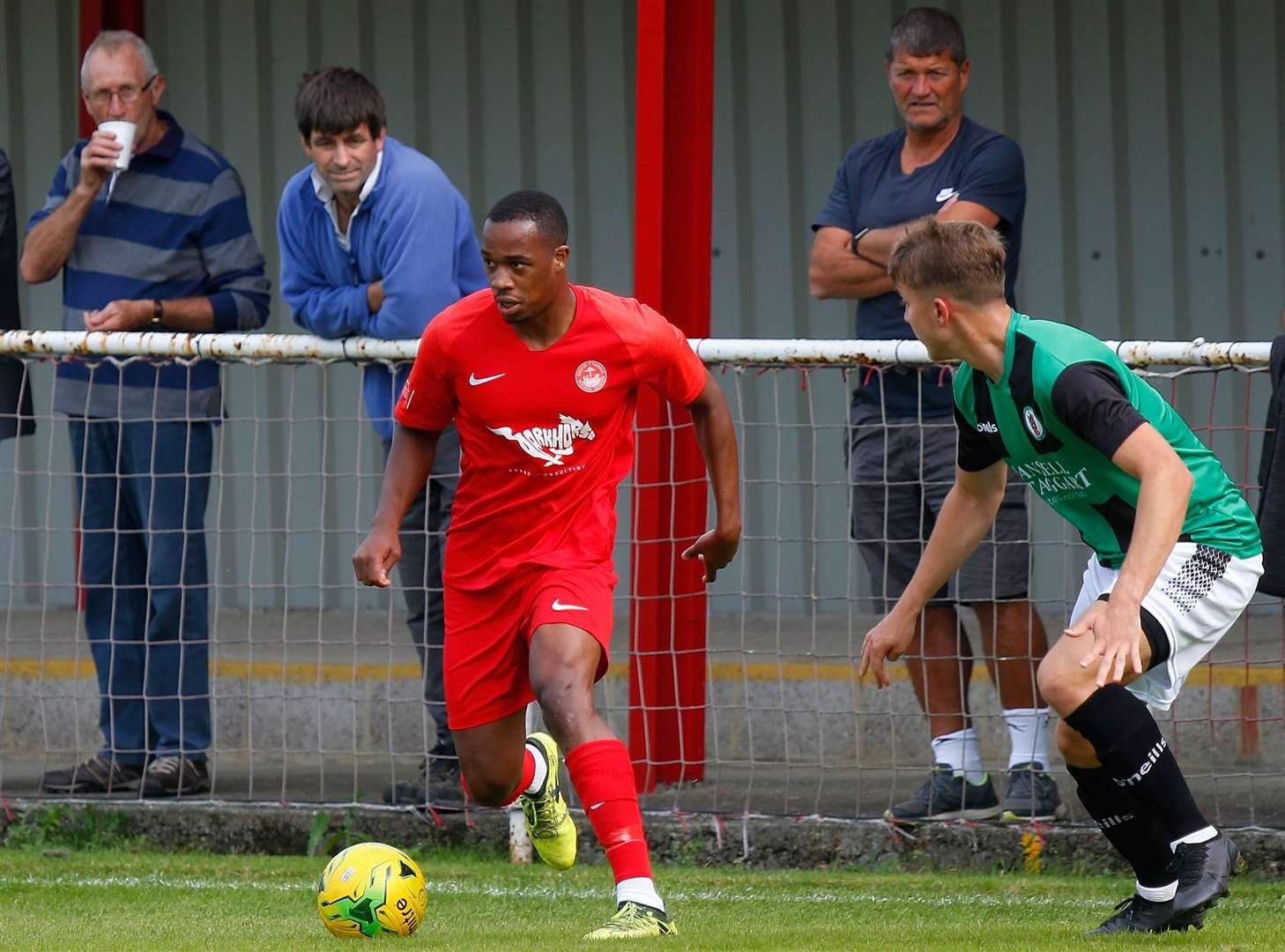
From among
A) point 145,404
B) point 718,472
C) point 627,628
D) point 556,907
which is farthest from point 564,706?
point 627,628

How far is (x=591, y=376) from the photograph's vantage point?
504cm

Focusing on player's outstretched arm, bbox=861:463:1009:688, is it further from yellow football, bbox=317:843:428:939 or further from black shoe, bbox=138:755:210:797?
black shoe, bbox=138:755:210:797

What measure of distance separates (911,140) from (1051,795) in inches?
82.7

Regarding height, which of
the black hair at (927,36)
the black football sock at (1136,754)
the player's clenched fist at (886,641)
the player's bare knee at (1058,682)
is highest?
the black hair at (927,36)

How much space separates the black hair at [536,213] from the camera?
4.89 metres

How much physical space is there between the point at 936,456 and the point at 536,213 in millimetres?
1727

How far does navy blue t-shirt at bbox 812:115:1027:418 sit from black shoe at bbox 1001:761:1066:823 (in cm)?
112

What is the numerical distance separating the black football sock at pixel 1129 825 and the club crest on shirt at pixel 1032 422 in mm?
773

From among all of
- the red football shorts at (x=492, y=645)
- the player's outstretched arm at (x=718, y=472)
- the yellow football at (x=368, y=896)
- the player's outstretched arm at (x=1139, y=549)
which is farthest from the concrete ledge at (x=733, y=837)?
the player's outstretched arm at (x=1139, y=549)

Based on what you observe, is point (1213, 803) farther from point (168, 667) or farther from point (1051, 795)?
point (168, 667)

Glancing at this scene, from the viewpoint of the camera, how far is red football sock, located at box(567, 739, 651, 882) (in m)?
4.43

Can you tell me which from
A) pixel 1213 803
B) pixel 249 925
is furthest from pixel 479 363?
pixel 1213 803

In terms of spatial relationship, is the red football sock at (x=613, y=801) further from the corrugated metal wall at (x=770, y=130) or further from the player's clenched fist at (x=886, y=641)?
the corrugated metal wall at (x=770, y=130)

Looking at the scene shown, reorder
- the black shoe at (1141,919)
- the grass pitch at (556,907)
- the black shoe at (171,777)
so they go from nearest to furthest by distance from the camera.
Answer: the black shoe at (1141,919)
the grass pitch at (556,907)
the black shoe at (171,777)
